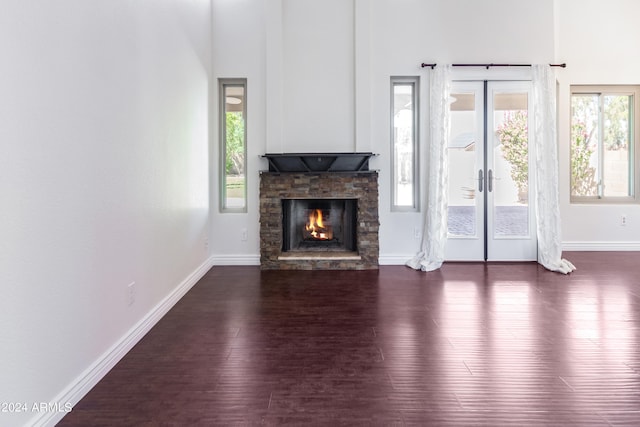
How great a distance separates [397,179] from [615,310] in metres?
2.68

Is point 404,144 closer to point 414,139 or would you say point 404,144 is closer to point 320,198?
point 414,139

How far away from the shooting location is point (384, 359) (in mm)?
2436

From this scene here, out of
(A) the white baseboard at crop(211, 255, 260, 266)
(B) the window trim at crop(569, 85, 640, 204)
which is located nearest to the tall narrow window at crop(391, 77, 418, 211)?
(A) the white baseboard at crop(211, 255, 260, 266)

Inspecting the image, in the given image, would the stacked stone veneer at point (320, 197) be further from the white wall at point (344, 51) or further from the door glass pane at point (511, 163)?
the door glass pane at point (511, 163)

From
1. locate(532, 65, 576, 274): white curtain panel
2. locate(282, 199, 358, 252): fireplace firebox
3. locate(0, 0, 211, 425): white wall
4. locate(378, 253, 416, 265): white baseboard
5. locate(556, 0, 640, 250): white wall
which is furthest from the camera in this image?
locate(556, 0, 640, 250): white wall

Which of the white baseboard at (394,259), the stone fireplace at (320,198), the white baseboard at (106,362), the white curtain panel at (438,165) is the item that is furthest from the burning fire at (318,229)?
the white baseboard at (106,362)

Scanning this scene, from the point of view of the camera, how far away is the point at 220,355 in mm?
2514

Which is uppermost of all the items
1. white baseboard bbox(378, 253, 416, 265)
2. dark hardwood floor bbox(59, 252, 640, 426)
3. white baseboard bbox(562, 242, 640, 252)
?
white baseboard bbox(562, 242, 640, 252)

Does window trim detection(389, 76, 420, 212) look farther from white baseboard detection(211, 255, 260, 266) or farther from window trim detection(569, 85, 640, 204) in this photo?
window trim detection(569, 85, 640, 204)

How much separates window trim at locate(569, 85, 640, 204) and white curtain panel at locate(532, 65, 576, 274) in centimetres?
111

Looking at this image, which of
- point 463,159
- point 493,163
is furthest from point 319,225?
point 493,163

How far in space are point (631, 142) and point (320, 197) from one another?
470 cm

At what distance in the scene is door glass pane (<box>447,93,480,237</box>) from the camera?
16.8ft

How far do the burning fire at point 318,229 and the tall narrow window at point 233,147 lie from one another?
904mm
